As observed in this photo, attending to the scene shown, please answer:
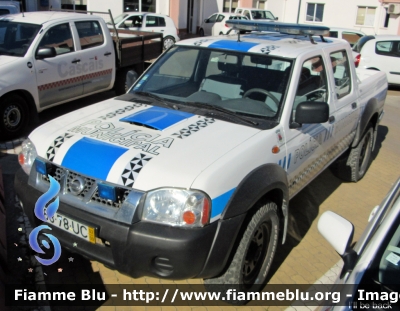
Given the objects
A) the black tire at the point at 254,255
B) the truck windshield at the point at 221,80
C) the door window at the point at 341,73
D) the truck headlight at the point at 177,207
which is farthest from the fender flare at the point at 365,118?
the truck headlight at the point at 177,207

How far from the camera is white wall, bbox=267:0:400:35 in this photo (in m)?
26.5

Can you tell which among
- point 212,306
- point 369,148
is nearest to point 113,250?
point 212,306

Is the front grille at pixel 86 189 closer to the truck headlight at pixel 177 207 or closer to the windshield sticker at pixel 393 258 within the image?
the truck headlight at pixel 177 207

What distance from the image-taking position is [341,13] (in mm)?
27891

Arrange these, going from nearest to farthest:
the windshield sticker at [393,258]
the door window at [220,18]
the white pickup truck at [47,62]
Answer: the windshield sticker at [393,258] → the white pickup truck at [47,62] → the door window at [220,18]

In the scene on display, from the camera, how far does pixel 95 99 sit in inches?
355

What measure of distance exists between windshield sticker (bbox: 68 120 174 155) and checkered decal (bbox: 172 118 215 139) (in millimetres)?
114

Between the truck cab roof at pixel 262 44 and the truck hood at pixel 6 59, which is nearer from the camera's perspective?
the truck cab roof at pixel 262 44

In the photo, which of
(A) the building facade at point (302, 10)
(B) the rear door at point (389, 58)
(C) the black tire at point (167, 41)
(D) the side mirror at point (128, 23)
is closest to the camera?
(B) the rear door at point (389, 58)

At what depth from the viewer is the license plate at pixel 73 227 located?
9.32 ft

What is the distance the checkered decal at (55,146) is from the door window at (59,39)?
13.5 feet

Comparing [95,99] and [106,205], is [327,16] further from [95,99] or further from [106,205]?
[106,205]

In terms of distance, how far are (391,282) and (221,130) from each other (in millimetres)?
1669

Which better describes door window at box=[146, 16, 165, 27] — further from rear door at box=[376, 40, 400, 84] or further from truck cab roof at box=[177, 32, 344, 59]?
truck cab roof at box=[177, 32, 344, 59]
